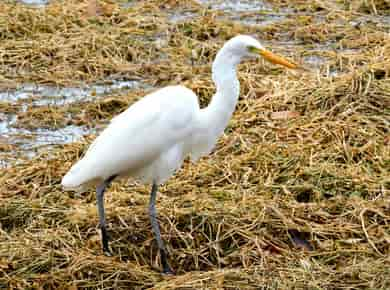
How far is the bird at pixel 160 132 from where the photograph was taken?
481 centimetres

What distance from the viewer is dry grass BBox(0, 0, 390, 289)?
4.81 metres

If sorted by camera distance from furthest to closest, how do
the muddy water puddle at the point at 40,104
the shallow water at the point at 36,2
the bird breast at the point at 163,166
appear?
1. the shallow water at the point at 36,2
2. the muddy water puddle at the point at 40,104
3. the bird breast at the point at 163,166

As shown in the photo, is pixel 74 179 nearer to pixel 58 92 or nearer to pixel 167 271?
pixel 167 271

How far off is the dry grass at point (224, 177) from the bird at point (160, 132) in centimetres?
29

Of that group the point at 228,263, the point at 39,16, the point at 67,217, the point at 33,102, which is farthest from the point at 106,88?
the point at 228,263

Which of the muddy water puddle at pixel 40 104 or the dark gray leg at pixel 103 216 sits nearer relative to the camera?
the dark gray leg at pixel 103 216

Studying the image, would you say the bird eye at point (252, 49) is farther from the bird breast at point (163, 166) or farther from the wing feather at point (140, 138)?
the bird breast at point (163, 166)

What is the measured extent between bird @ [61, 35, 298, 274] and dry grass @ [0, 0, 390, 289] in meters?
0.29

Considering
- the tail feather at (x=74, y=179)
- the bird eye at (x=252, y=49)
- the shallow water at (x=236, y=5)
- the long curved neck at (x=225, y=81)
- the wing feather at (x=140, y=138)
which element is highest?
the bird eye at (x=252, y=49)

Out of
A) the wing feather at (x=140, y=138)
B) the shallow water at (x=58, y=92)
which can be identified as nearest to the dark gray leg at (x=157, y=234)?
the wing feather at (x=140, y=138)

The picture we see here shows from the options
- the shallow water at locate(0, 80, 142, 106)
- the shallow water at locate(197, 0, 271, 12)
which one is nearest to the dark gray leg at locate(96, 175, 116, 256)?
the shallow water at locate(0, 80, 142, 106)

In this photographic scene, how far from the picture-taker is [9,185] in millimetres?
5754

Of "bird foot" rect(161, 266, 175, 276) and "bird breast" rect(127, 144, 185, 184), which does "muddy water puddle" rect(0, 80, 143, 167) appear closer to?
"bird breast" rect(127, 144, 185, 184)

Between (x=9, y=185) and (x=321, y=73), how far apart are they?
2.91 meters
